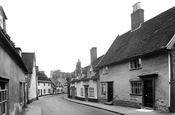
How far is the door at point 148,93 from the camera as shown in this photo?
43.7 feet

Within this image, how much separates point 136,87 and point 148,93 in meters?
1.67

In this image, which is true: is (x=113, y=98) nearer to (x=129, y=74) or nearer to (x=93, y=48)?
(x=129, y=74)

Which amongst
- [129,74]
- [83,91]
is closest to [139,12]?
[129,74]

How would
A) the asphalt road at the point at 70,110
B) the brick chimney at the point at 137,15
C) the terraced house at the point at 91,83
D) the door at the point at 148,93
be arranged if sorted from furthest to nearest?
the terraced house at the point at 91,83 → the brick chimney at the point at 137,15 → the asphalt road at the point at 70,110 → the door at the point at 148,93

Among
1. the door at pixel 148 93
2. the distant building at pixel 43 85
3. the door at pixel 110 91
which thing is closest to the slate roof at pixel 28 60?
the door at pixel 110 91

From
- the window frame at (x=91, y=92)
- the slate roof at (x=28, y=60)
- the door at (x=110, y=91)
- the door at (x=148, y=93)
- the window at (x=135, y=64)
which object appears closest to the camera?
the door at (x=148, y=93)

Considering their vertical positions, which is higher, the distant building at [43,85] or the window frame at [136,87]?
the window frame at [136,87]

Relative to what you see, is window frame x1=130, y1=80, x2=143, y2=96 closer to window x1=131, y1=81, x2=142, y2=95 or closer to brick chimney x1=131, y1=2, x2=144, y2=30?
window x1=131, y1=81, x2=142, y2=95

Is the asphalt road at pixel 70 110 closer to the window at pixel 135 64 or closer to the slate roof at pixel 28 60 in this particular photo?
the window at pixel 135 64

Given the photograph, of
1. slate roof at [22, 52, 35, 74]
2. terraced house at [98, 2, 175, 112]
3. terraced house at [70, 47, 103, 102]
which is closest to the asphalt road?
terraced house at [98, 2, 175, 112]

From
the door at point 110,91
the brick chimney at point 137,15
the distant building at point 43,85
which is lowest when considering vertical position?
the distant building at point 43,85

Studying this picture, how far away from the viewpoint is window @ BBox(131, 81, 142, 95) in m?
14.7

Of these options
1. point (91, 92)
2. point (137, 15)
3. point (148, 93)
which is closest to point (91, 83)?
point (91, 92)

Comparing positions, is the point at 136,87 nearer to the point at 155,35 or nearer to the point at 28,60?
the point at 155,35
